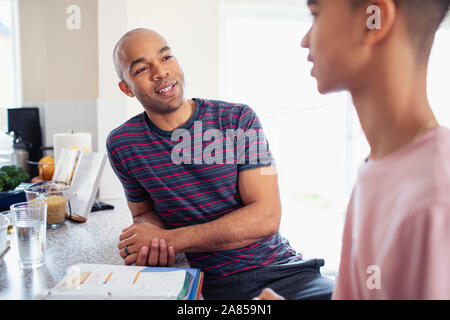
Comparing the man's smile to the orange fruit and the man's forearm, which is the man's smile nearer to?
the man's forearm

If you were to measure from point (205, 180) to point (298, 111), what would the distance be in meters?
3.76

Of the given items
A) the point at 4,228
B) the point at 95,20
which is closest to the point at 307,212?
the point at 95,20

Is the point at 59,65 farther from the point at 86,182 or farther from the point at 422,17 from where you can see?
the point at 422,17

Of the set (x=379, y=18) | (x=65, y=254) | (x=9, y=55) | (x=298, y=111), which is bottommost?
(x=65, y=254)

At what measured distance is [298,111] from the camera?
179 inches

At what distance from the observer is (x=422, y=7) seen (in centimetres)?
39

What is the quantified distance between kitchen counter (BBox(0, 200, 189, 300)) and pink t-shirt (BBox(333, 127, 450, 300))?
524 millimetres

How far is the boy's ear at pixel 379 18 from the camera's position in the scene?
0.38 metres

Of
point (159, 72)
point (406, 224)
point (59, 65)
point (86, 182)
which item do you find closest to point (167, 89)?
point (159, 72)

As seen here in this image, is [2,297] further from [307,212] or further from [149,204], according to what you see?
[307,212]

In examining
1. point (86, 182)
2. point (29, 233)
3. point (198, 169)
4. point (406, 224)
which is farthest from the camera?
point (86, 182)

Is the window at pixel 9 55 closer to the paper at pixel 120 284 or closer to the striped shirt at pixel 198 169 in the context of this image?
the striped shirt at pixel 198 169

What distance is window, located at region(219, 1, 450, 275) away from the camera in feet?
7.93

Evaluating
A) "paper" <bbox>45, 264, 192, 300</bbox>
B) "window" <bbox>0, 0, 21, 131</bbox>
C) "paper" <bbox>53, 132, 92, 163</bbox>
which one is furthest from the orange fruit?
"paper" <bbox>45, 264, 192, 300</bbox>
